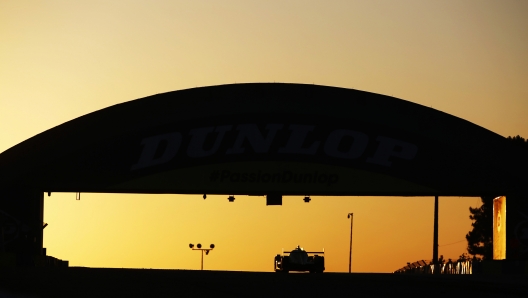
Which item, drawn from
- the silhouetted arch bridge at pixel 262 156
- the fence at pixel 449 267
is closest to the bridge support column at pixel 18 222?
the silhouetted arch bridge at pixel 262 156

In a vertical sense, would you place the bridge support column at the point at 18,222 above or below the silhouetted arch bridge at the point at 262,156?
below

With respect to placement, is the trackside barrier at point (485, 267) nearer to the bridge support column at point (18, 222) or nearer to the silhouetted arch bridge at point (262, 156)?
the silhouetted arch bridge at point (262, 156)

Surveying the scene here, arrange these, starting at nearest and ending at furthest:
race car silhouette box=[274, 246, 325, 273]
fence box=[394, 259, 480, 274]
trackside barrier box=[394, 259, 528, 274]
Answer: trackside barrier box=[394, 259, 528, 274] → fence box=[394, 259, 480, 274] → race car silhouette box=[274, 246, 325, 273]

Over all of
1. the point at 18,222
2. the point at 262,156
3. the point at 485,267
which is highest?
the point at 262,156

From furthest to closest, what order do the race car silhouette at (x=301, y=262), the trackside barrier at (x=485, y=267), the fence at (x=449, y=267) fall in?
1. the race car silhouette at (x=301, y=262)
2. the fence at (x=449, y=267)
3. the trackside barrier at (x=485, y=267)

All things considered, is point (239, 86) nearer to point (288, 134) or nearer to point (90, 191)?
point (288, 134)

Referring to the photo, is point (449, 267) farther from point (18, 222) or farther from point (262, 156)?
point (18, 222)

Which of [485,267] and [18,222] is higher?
[18,222]

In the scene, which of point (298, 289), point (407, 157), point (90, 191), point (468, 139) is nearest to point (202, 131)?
point (90, 191)

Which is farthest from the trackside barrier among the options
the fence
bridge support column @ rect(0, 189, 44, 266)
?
bridge support column @ rect(0, 189, 44, 266)

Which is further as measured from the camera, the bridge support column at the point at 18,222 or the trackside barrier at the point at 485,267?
the bridge support column at the point at 18,222

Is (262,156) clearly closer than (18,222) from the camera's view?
No

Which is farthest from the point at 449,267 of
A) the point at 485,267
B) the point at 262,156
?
the point at 262,156

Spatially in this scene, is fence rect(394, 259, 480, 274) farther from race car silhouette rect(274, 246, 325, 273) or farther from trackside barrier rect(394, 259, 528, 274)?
race car silhouette rect(274, 246, 325, 273)
